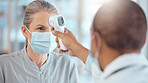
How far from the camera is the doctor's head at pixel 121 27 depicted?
837 millimetres

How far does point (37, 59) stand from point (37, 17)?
1.22ft

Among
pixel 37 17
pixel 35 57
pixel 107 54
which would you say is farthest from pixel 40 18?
pixel 107 54

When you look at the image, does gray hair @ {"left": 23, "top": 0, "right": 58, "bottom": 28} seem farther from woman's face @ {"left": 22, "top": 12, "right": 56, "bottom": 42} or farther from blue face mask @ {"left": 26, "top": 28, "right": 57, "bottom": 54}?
blue face mask @ {"left": 26, "top": 28, "right": 57, "bottom": 54}

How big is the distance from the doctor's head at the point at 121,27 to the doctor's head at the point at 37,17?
782 mm

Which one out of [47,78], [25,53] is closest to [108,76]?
[47,78]

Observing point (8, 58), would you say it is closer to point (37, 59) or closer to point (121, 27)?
point (37, 59)

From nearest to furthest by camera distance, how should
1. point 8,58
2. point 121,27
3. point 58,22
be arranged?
point 121,27
point 58,22
point 8,58

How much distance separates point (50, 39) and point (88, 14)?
2.69 meters

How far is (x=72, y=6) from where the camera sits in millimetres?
4203

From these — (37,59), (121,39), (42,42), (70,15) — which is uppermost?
(70,15)

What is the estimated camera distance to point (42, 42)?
1.66 metres

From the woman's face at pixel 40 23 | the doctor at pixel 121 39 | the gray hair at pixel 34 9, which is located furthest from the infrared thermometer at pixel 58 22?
the doctor at pixel 121 39

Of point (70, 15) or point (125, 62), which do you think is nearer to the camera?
point (125, 62)

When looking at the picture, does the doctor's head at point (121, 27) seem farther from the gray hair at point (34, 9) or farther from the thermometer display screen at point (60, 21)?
the gray hair at point (34, 9)
